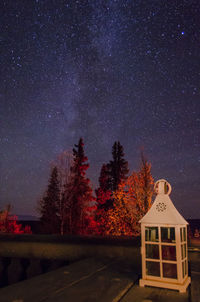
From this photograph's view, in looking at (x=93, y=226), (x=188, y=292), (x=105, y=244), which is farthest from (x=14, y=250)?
(x=93, y=226)

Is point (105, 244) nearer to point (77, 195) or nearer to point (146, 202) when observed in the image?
point (146, 202)

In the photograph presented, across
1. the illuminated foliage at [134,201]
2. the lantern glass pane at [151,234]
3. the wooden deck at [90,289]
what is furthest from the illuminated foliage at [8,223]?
the lantern glass pane at [151,234]

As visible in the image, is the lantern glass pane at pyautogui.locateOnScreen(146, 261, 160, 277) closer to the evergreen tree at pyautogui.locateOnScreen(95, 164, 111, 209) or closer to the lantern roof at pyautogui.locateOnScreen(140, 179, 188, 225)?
the lantern roof at pyautogui.locateOnScreen(140, 179, 188, 225)

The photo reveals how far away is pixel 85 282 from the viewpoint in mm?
3943

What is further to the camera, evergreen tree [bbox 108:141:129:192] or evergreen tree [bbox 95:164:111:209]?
evergreen tree [bbox 108:141:129:192]

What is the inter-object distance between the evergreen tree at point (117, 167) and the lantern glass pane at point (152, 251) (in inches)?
1003

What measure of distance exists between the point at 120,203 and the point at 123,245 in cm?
760

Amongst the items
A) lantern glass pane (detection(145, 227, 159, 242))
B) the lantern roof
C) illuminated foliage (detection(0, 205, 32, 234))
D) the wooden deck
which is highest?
the lantern roof

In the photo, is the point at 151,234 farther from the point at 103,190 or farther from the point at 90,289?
the point at 103,190

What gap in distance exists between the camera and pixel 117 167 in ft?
100

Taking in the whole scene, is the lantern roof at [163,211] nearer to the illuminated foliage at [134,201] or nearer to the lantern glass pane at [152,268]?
the lantern glass pane at [152,268]

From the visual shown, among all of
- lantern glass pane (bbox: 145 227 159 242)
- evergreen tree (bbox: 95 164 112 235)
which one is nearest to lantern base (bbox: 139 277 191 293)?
lantern glass pane (bbox: 145 227 159 242)

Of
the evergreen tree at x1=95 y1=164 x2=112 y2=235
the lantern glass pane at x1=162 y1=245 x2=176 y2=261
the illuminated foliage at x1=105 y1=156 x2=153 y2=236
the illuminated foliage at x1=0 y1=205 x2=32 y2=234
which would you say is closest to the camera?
the lantern glass pane at x1=162 y1=245 x2=176 y2=261

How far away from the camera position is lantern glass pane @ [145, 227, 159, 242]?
411cm
